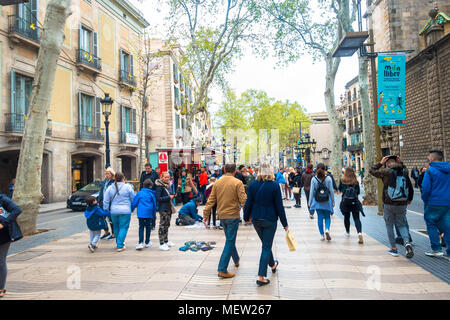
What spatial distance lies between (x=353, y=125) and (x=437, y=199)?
53504 mm

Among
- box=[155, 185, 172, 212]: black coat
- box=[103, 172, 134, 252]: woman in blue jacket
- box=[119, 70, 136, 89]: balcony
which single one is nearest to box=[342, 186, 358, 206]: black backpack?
box=[155, 185, 172, 212]: black coat

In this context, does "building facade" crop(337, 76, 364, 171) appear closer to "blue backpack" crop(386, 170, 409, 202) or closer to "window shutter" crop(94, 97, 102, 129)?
"window shutter" crop(94, 97, 102, 129)

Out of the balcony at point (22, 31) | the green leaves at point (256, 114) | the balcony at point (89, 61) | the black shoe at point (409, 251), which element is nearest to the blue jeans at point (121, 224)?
the black shoe at point (409, 251)

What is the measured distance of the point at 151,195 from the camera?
697 centimetres

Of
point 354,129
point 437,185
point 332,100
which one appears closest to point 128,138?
point 332,100

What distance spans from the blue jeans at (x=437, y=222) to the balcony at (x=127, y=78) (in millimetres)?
24902

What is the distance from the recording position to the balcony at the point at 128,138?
1040 inches

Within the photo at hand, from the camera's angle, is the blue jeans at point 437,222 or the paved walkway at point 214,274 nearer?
the paved walkway at point 214,274

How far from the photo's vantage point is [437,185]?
5664 mm

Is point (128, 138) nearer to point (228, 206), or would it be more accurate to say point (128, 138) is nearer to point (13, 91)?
point (13, 91)

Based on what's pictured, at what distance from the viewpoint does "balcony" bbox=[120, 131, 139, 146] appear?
1040 inches

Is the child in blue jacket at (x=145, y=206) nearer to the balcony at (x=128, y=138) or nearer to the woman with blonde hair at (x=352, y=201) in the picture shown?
the woman with blonde hair at (x=352, y=201)
